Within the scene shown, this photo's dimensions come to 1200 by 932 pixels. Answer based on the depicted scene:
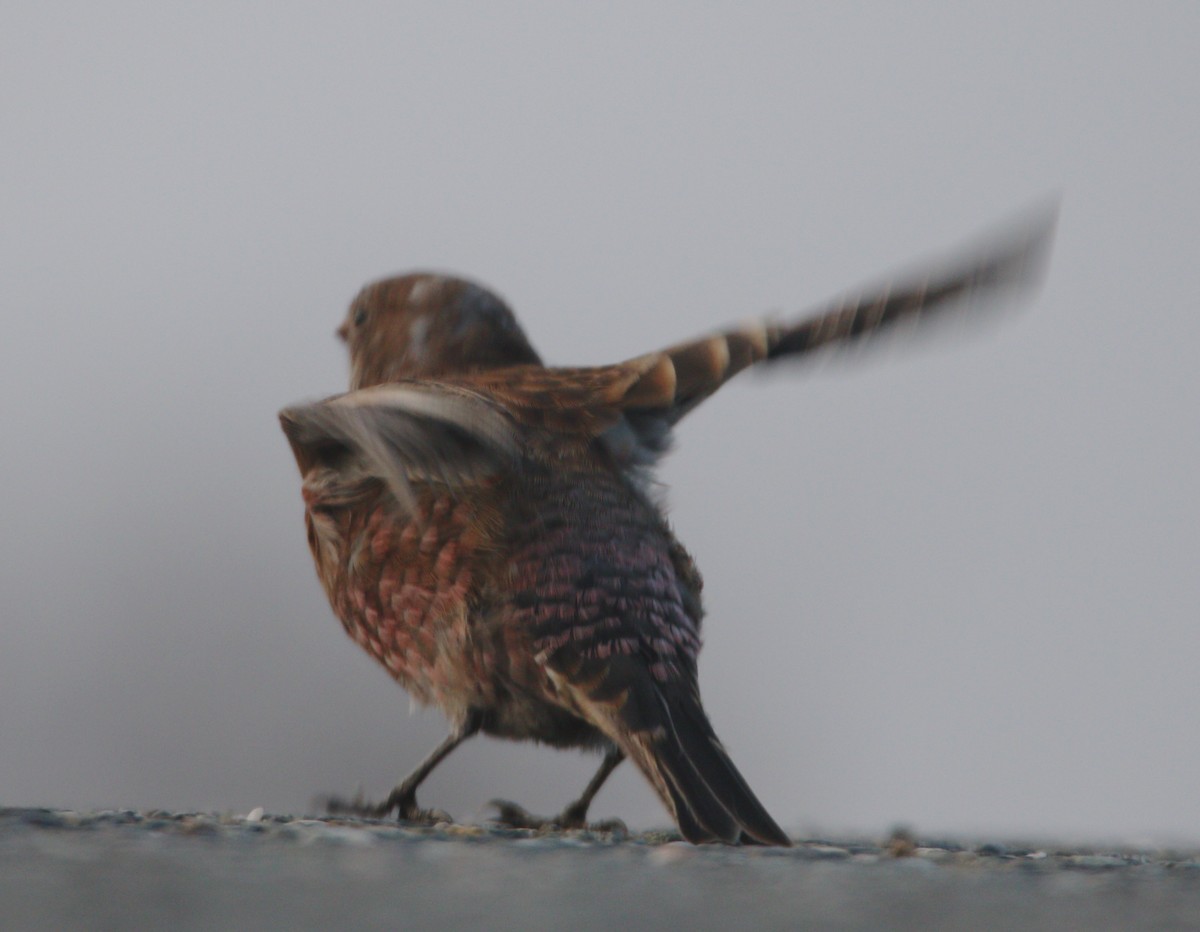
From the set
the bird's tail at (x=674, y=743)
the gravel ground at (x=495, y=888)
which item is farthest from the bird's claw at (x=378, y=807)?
the gravel ground at (x=495, y=888)

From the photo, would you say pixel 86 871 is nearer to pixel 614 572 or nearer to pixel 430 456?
pixel 430 456

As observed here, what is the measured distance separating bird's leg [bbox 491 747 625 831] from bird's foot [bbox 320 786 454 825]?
0.20m

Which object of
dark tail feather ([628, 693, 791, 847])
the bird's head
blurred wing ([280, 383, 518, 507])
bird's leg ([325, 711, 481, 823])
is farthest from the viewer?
the bird's head

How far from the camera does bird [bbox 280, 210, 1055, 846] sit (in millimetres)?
3539

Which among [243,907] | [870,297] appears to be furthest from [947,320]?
[243,907]

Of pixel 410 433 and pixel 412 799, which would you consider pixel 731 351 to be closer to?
pixel 410 433

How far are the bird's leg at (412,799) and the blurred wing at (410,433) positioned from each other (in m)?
0.67

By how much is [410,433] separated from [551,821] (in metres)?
1.54

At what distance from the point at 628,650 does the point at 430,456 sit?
670 millimetres

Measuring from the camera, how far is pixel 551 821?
4.51 m

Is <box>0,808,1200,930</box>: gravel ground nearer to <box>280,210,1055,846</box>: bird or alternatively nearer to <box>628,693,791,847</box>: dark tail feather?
<box>628,693,791,847</box>: dark tail feather

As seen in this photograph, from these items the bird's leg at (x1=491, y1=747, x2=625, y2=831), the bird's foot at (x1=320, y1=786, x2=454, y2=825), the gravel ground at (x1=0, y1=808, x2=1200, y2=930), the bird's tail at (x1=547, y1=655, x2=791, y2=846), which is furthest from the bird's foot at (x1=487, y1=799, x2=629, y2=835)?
the gravel ground at (x1=0, y1=808, x2=1200, y2=930)

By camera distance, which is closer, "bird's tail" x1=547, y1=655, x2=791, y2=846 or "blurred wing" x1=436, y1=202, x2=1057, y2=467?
"bird's tail" x1=547, y1=655, x2=791, y2=846

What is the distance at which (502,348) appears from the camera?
521 cm
